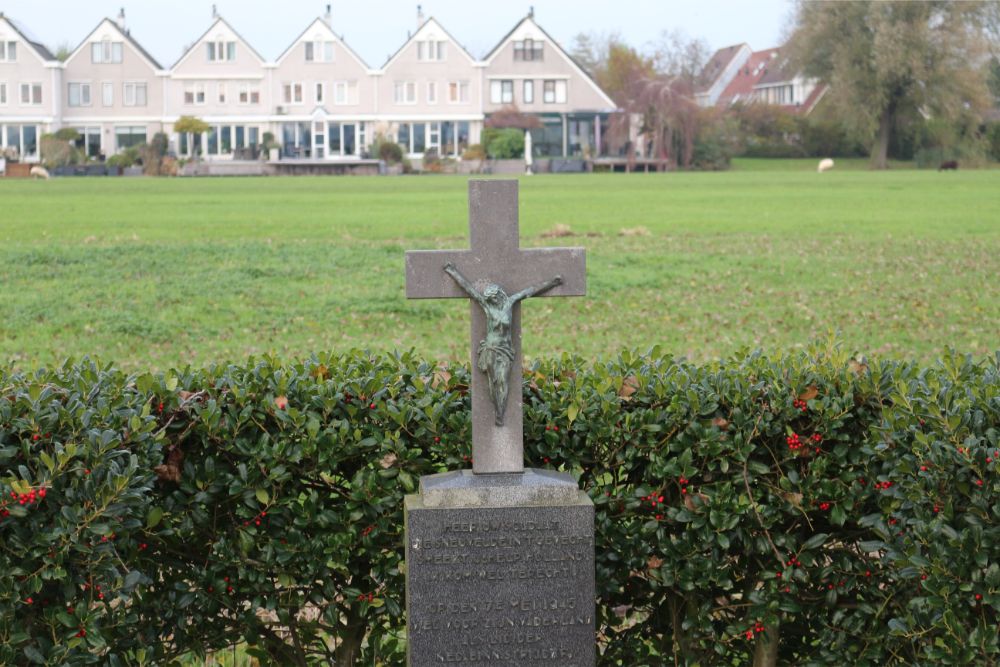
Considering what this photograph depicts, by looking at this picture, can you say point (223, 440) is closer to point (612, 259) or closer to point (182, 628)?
point (182, 628)

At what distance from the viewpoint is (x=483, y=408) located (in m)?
4.34

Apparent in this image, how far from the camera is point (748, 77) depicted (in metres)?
122

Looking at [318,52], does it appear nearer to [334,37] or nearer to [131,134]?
[334,37]

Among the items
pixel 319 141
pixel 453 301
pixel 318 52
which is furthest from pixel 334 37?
pixel 453 301

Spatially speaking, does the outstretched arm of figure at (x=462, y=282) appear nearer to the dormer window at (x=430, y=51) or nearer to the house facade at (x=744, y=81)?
the dormer window at (x=430, y=51)

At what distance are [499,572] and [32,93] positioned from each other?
282 ft

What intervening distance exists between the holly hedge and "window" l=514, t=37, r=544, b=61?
82.5 m

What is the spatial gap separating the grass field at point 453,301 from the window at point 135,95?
54.6m

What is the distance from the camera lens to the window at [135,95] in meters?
83.6

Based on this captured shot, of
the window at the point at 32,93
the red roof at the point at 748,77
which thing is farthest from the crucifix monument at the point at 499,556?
the red roof at the point at 748,77

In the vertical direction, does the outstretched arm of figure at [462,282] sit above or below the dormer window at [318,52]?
below

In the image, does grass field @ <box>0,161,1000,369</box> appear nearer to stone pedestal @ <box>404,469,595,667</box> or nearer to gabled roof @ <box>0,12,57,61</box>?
stone pedestal @ <box>404,469,595,667</box>

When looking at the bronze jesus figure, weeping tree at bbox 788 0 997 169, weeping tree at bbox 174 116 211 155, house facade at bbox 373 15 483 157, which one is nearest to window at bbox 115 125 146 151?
weeping tree at bbox 174 116 211 155

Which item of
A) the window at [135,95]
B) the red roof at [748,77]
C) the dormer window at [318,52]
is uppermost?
the red roof at [748,77]
